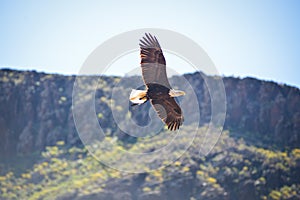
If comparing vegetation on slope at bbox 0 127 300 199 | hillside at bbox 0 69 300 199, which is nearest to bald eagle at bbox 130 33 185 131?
vegetation on slope at bbox 0 127 300 199

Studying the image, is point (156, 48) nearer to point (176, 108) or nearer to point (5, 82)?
point (176, 108)

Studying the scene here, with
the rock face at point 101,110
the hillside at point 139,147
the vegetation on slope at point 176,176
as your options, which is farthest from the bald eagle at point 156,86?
the rock face at point 101,110

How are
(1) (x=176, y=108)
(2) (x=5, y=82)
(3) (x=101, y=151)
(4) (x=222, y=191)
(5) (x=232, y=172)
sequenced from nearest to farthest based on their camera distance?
1. (1) (x=176, y=108)
2. (4) (x=222, y=191)
3. (5) (x=232, y=172)
4. (3) (x=101, y=151)
5. (2) (x=5, y=82)

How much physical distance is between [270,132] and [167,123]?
67983 millimetres

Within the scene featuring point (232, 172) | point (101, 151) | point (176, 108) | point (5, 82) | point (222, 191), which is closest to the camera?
point (176, 108)

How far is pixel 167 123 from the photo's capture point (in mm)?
23703

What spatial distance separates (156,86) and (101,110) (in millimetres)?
71456

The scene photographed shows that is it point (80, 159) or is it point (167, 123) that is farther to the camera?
point (80, 159)

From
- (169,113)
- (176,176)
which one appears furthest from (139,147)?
(169,113)

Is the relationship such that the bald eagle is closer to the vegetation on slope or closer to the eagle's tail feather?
the eagle's tail feather

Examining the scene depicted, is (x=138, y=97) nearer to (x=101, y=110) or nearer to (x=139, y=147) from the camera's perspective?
(x=139, y=147)

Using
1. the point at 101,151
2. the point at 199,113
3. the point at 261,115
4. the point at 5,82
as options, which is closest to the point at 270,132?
the point at 261,115

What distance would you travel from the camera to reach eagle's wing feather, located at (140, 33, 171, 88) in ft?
71.4

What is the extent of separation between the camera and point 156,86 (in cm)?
2255
